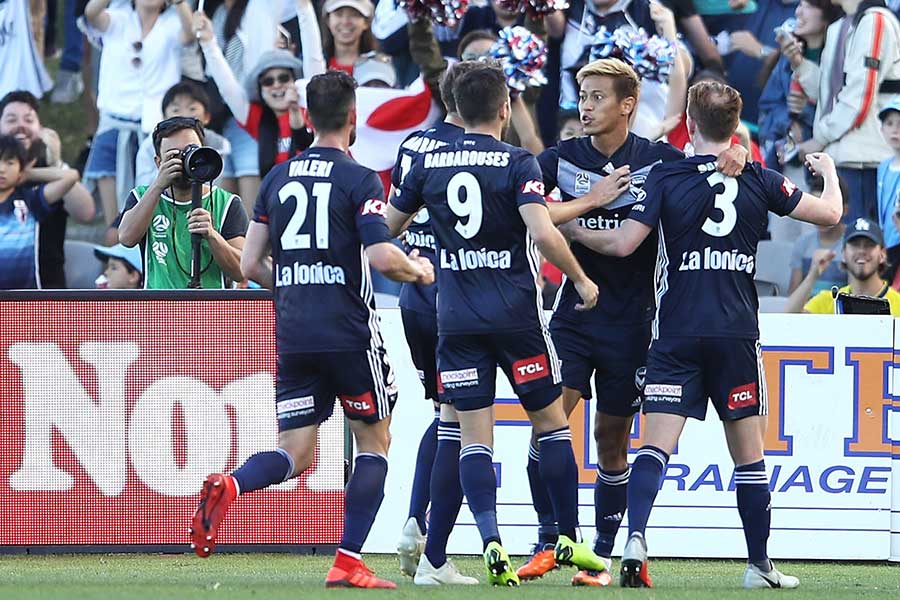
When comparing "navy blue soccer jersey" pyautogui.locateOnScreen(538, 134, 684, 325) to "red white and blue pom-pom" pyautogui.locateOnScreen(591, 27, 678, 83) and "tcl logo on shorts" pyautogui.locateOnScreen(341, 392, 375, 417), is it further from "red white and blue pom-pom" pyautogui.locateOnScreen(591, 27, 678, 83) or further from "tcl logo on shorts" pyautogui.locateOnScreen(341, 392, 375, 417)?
"red white and blue pom-pom" pyautogui.locateOnScreen(591, 27, 678, 83)

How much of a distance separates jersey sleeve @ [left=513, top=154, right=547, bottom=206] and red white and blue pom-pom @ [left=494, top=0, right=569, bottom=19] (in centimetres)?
366

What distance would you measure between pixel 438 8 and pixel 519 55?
3.59ft

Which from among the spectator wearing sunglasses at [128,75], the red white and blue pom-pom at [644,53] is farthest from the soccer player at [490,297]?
the spectator wearing sunglasses at [128,75]

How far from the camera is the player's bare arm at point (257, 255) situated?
695 centimetres

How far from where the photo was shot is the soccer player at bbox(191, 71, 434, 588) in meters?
6.74

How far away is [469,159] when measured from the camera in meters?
6.93

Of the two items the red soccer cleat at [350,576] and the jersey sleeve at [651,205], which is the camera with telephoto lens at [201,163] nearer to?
the jersey sleeve at [651,205]

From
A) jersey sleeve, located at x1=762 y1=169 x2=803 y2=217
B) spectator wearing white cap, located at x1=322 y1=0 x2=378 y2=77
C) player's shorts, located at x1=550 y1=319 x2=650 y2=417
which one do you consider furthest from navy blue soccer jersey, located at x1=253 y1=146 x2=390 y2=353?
spectator wearing white cap, located at x1=322 y1=0 x2=378 y2=77

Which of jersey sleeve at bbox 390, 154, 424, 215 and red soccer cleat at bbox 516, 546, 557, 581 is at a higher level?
jersey sleeve at bbox 390, 154, 424, 215

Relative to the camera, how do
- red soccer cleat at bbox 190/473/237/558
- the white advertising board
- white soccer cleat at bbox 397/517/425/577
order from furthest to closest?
the white advertising board < white soccer cleat at bbox 397/517/425/577 < red soccer cleat at bbox 190/473/237/558

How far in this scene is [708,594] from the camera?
21.9 ft

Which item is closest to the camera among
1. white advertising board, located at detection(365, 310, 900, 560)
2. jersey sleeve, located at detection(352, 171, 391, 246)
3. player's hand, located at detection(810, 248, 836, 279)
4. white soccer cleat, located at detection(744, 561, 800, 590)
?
jersey sleeve, located at detection(352, 171, 391, 246)

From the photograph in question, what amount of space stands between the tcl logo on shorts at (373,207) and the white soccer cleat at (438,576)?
→ 63.1 inches

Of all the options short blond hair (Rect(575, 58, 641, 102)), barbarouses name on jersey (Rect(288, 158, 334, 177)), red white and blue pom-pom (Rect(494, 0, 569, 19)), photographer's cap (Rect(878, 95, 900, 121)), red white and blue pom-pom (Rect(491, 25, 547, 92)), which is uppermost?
red white and blue pom-pom (Rect(494, 0, 569, 19))
